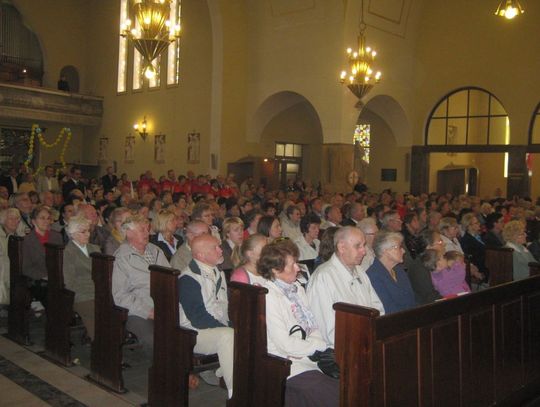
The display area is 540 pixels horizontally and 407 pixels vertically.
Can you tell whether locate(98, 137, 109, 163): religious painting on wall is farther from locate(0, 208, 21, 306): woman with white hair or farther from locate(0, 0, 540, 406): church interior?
locate(0, 208, 21, 306): woman with white hair

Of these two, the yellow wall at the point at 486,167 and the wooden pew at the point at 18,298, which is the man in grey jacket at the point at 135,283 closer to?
the wooden pew at the point at 18,298

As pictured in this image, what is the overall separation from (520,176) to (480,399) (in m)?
13.3

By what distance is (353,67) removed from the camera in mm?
13500

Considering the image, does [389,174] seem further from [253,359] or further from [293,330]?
[253,359]

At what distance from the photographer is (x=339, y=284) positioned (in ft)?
12.2

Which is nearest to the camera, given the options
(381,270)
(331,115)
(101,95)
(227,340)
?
(227,340)

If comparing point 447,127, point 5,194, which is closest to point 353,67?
point 447,127

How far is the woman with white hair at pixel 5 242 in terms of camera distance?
5805mm

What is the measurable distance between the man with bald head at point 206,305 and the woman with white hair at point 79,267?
46.2 inches

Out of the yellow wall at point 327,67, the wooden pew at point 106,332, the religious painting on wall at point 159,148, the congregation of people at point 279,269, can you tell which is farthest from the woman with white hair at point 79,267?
the religious painting on wall at point 159,148

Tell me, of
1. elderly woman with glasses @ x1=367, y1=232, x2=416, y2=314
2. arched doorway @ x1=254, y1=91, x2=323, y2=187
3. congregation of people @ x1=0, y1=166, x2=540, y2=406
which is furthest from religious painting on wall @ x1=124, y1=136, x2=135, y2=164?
elderly woman with glasses @ x1=367, y1=232, x2=416, y2=314

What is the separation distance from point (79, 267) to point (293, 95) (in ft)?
41.4

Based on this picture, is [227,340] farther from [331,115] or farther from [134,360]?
[331,115]

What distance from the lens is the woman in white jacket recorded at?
3203 mm
